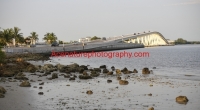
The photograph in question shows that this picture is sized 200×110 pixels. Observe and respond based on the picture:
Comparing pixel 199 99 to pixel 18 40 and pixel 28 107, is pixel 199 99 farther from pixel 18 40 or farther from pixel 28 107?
pixel 18 40

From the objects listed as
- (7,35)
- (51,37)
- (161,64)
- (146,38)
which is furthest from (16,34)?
(146,38)

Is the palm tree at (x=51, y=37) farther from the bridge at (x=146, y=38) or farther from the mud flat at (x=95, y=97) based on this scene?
the mud flat at (x=95, y=97)

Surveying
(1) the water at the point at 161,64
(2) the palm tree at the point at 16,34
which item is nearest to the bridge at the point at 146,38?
(2) the palm tree at the point at 16,34

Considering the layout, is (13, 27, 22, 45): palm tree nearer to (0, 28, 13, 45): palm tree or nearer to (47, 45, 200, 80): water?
(0, 28, 13, 45): palm tree

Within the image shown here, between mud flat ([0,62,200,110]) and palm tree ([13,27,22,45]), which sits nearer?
mud flat ([0,62,200,110])

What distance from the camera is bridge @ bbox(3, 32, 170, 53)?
234 feet

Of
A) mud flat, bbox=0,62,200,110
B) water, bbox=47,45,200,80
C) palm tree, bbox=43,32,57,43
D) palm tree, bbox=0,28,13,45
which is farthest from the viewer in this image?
palm tree, bbox=43,32,57,43

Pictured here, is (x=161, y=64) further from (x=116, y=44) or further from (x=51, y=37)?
(x=51, y=37)

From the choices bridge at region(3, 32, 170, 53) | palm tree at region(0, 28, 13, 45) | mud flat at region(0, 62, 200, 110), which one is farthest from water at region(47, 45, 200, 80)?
palm tree at region(0, 28, 13, 45)

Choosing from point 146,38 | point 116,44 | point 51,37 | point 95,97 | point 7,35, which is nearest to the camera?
point 95,97

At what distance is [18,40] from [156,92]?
87286 millimetres

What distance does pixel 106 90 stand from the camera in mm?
20750

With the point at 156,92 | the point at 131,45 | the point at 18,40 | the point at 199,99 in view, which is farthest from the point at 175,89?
the point at 131,45

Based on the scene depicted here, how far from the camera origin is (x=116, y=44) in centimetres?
12281
